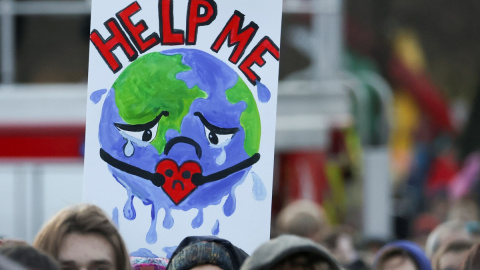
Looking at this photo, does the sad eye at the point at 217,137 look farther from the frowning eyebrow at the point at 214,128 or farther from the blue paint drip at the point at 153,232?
the blue paint drip at the point at 153,232

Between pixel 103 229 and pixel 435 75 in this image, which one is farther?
pixel 435 75

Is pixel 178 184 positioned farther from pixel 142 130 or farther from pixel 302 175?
pixel 302 175

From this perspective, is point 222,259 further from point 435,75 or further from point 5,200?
point 435,75

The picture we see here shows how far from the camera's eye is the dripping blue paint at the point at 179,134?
4352 mm

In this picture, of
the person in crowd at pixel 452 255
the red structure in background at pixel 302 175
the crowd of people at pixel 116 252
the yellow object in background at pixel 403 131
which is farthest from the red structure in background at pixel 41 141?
the yellow object in background at pixel 403 131

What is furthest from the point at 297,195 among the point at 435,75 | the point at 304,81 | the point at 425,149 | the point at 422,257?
the point at 435,75

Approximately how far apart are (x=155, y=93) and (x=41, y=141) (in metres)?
5.15

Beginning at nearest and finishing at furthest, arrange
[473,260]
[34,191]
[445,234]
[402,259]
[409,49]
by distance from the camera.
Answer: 1. [473,260]
2. [402,259]
3. [445,234]
4. [34,191]
5. [409,49]

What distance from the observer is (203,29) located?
448 cm

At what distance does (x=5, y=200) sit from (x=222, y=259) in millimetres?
5455

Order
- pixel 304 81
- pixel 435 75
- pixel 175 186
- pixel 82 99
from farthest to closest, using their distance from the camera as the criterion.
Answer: pixel 435 75 < pixel 304 81 < pixel 82 99 < pixel 175 186

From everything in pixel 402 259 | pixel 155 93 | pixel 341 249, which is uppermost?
pixel 155 93

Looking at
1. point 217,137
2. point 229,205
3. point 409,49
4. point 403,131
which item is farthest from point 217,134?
point 409,49

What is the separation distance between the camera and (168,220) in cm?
434
